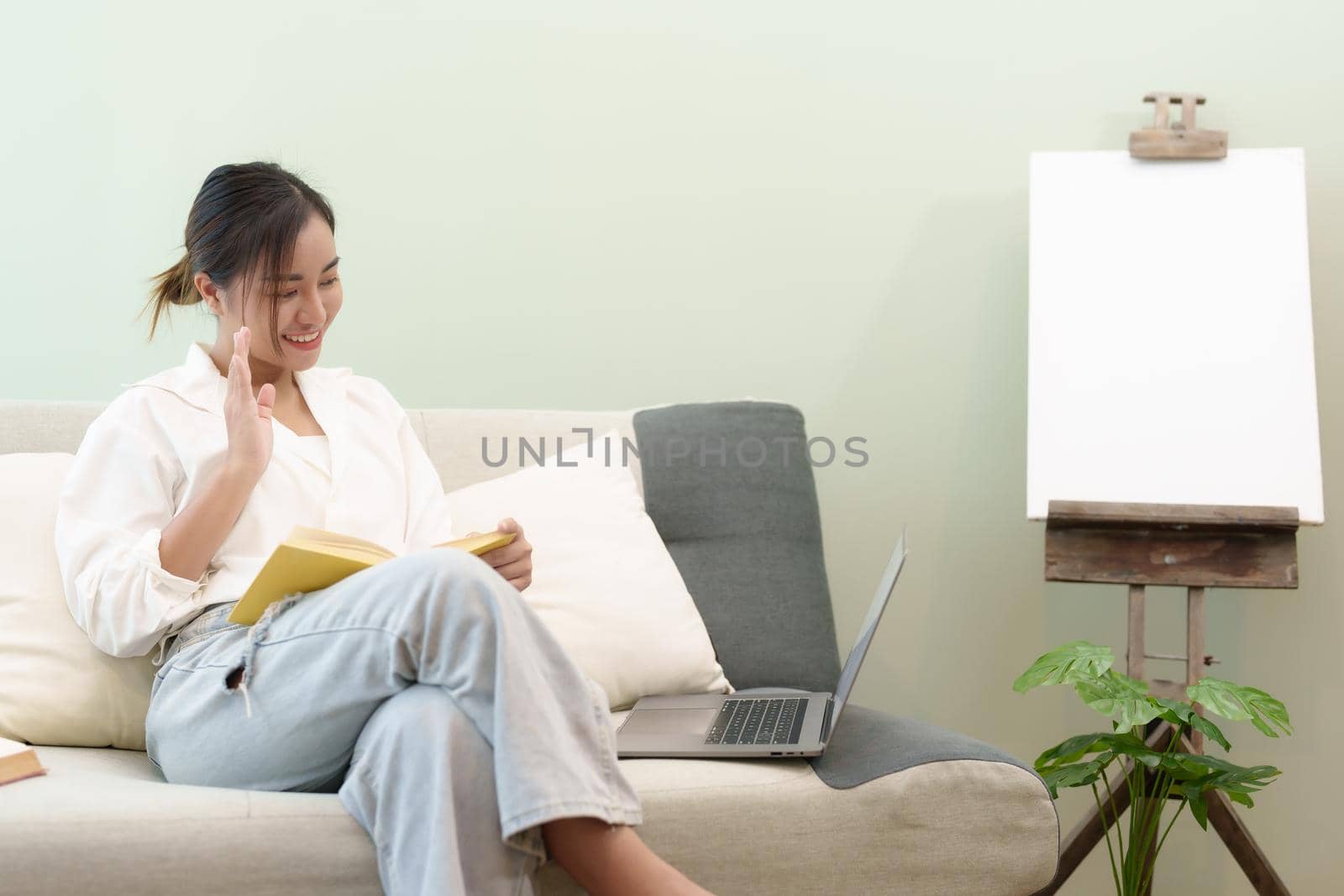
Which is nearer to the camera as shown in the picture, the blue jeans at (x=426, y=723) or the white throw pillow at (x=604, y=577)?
the blue jeans at (x=426, y=723)

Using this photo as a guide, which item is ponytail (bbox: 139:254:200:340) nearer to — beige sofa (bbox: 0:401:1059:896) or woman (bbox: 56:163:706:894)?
woman (bbox: 56:163:706:894)

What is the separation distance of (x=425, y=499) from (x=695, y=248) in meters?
0.85

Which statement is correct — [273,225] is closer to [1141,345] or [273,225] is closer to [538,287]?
[538,287]

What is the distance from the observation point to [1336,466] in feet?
6.98

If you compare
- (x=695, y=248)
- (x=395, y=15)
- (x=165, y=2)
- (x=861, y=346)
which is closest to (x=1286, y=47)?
(x=861, y=346)

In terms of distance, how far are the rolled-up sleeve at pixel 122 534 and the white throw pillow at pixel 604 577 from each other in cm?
46

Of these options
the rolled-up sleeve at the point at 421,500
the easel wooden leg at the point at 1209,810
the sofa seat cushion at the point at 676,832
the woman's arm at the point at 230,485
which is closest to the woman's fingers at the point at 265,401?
the woman's arm at the point at 230,485

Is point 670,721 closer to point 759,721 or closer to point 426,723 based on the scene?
point 759,721

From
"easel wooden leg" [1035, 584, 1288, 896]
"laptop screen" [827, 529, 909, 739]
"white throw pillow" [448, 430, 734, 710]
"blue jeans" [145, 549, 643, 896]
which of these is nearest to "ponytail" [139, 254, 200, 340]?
"white throw pillow" [448, 430, 734, 710]

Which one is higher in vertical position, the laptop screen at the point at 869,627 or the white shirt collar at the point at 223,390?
the white shirt collar at the point at 223,390

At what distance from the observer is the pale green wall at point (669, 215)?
225 centimetres

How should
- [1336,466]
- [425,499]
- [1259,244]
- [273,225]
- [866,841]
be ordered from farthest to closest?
[1336,466], [1259,244], [425,499], [273,225], [866,841]

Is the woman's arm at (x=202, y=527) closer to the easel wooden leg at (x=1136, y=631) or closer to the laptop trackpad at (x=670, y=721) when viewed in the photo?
the laptop trackpad at (x=670, y=721)

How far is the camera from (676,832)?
1.31 m
